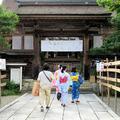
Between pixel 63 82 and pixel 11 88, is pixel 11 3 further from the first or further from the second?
pixel 63 82

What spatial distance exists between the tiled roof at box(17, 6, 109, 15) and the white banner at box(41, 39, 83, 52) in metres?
2.42

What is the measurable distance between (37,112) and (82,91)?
1288cm

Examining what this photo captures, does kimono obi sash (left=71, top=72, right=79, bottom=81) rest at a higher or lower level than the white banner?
lower

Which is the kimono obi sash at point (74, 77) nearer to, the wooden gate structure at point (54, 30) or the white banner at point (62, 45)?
the wooden gate structure at point (54, 30)

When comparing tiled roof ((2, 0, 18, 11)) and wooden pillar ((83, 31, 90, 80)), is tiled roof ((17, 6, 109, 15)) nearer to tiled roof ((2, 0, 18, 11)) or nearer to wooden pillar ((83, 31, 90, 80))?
wooden pillar ((83, 31, 90, 80))

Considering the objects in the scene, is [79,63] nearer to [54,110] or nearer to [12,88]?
[12,88]

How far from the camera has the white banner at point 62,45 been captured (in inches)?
1341

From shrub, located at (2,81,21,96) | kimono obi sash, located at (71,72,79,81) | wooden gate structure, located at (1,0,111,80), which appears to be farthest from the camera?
wooden gate structure, located at (1,0,111,80)

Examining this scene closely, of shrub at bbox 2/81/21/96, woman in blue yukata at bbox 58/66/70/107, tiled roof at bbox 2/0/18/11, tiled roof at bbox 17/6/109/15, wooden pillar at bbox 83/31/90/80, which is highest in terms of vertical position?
tiled roof at bbox 2/0/18/11

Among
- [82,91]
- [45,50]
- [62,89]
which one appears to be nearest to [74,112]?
[62,89]

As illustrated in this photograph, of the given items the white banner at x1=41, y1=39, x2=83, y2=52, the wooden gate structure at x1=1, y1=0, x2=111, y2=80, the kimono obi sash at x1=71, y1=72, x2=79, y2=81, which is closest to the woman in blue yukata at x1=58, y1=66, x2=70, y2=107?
the kimono obi sash at x1=71, y1=72, x2=79, y2=81

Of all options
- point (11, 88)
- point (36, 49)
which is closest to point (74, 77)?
point (11, 88)

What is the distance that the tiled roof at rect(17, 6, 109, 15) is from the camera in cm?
3509

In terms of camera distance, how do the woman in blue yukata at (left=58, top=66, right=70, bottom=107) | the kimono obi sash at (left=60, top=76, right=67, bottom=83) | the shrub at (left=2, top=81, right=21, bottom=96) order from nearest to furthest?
the woman in blue yukata at (left=58, top=66, right=70, bottom=107) < the kimono obi sash at (left=60, top=76, right=67, bottom=83) < the shrub at (left=2, top=81, right=21, bottom=96)
